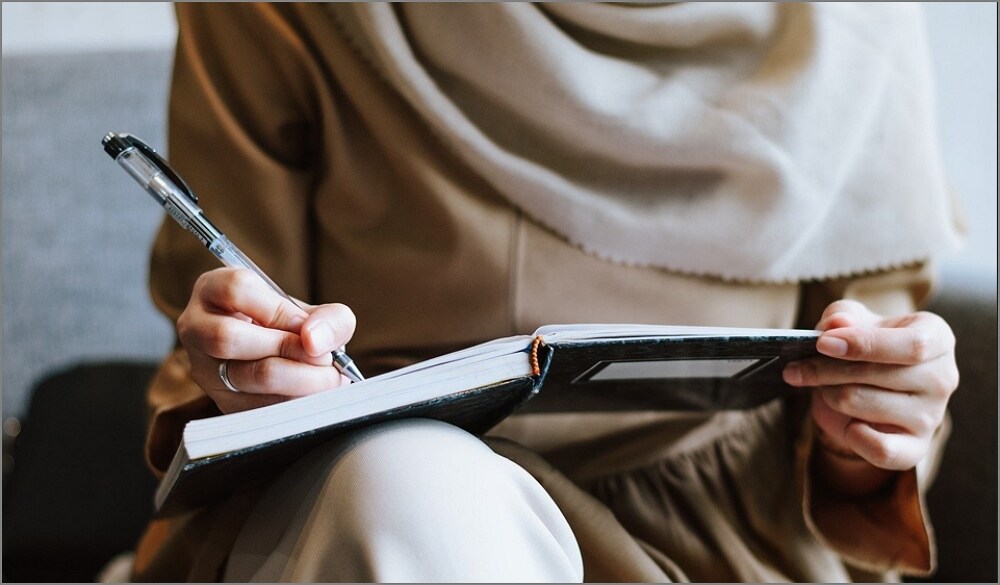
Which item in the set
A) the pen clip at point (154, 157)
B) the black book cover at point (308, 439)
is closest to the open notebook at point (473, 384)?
the black book cover at point (308, 439)

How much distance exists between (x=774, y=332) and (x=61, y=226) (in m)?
A: 1.00

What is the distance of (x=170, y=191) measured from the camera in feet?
1.42

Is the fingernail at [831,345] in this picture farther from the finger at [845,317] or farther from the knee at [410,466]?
the knee at [410,466]

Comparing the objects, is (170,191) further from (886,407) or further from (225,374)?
(886,407)

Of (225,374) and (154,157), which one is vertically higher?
(154,157)

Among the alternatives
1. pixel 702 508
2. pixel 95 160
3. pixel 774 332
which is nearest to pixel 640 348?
pixel 774 332

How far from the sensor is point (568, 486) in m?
0.56

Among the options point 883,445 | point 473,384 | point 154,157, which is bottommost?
point 883,445

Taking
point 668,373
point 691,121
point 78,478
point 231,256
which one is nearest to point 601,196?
point 691,121

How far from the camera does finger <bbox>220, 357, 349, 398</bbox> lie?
0.41 m

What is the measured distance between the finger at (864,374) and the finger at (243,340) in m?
0.28

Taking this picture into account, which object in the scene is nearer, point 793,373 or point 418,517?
point 418,517

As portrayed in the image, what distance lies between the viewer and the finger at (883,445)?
536 millimetres

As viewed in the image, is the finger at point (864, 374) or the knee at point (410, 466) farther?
the finger at point (864, 374)
